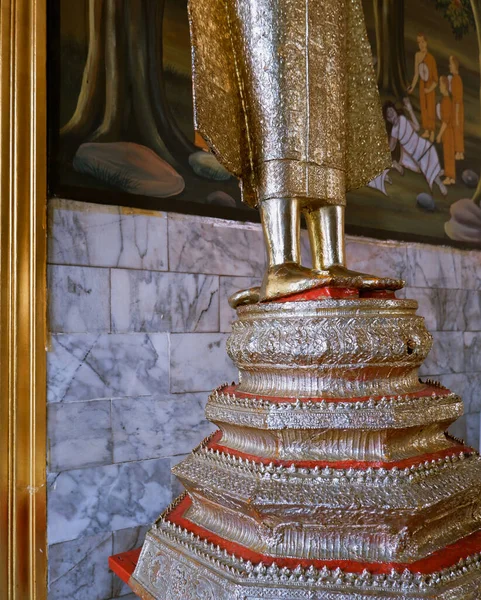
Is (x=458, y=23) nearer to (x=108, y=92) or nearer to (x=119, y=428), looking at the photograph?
(x=108, y=92)

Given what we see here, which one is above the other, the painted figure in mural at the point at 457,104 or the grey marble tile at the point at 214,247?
the painted figure in mural at the point at 457,104

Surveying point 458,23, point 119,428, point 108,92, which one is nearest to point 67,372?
point 119,428

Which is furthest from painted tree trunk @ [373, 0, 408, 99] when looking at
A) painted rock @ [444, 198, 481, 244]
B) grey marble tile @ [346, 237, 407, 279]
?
grey marble tile @ [346, 237, 407, 279]

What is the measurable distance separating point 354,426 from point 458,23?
137 inches

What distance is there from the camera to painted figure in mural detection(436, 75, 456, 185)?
3439 millimetres

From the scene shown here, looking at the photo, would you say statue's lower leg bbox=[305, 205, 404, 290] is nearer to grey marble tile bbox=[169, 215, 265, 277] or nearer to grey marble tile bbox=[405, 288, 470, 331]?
grey marble tile bbox=[169, 215, 265, 277]

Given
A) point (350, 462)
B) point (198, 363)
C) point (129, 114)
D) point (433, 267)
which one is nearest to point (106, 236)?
Answer: point (129, 114)

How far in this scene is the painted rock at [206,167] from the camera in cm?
239

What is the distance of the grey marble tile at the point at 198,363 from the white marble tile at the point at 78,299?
0.34m

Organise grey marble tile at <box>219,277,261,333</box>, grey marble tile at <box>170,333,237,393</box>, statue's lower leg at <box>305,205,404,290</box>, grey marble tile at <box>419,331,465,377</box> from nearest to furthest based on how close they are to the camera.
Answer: statue's lower leg at <box>305,205,404,290</box>, grey marble tile at <box>170,333,237,393</box>, grey marble tile at <box>219,277,261,333</box>, grey marble tile at <box>419,331,465,377</box>

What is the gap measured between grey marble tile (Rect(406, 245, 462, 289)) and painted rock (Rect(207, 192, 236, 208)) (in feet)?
4.04

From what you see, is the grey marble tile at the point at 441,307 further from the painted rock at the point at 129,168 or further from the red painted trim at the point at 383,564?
the red painted trim at the point at 383,564

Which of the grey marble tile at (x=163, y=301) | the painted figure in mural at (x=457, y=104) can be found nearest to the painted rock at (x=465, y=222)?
the painted figure in mural at (x=457, y=104)

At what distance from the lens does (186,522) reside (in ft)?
4.31
